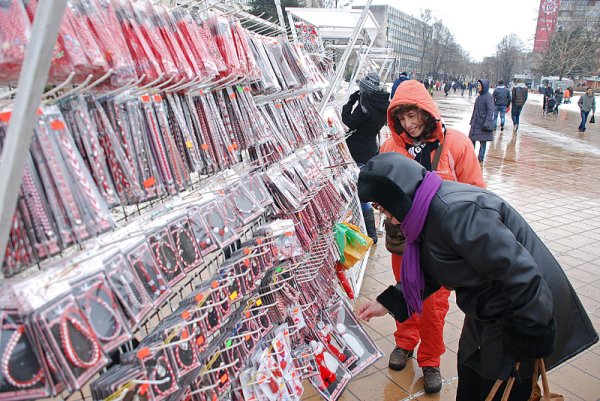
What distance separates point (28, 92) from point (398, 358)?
111 inches

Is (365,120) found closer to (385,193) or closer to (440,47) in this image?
(385,193)

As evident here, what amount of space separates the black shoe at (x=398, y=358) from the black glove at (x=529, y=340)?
57.3 inches

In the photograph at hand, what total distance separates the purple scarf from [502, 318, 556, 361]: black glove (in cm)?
39

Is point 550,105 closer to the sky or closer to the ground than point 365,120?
closer to the ground

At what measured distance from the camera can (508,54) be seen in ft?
196

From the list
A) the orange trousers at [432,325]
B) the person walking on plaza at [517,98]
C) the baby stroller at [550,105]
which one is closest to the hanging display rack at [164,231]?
the orange trousers at [432,325]

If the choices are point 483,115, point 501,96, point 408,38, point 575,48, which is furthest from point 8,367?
point 408,38

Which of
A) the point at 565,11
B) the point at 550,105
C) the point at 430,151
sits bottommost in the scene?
the point at 550,105

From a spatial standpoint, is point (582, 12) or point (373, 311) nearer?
point (373, 311)

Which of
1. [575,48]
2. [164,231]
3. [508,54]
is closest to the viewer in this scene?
[164,231]

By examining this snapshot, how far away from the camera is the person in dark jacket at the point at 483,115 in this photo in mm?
8883

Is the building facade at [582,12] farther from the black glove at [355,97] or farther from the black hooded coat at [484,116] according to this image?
the black glove at [355,97]

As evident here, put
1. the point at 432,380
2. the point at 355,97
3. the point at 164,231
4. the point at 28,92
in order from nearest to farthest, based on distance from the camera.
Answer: the point at 28,92 → the point at 164,231 → the point at 432,380 → the point at 355,97

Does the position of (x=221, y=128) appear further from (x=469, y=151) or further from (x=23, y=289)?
(x=469, y=151)
